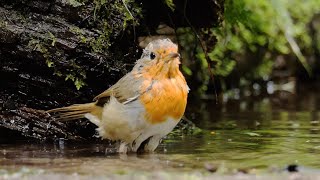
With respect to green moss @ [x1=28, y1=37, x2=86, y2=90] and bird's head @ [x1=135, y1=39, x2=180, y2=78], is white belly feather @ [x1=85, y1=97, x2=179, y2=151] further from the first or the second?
green moss @ [x1=28, y1=37, x2=86, y2=90]

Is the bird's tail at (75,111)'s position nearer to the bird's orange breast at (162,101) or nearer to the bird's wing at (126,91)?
the bird's wing at (126,91)

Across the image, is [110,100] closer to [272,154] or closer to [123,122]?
[123,122]

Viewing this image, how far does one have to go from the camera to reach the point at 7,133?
218 inches

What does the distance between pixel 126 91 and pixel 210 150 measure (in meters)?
0.75

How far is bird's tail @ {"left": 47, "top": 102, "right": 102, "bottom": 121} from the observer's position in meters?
5.32

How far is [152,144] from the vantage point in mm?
5047

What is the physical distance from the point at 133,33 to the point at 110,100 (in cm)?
103

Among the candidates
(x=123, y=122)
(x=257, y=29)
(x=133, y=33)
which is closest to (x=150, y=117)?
(x=123, y=122)

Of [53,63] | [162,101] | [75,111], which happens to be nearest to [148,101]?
[162,101]

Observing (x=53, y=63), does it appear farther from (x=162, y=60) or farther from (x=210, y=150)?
(x=210, y=150)

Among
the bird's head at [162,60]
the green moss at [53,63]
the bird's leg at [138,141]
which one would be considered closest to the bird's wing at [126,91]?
the bird's head at [162,60]

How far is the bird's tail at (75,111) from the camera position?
209 inches

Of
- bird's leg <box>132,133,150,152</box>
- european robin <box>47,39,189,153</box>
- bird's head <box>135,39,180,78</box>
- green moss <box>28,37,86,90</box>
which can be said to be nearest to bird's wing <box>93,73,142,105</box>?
european robin <box>47,39,189,153</box>

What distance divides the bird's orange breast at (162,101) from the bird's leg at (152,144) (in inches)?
10.5
